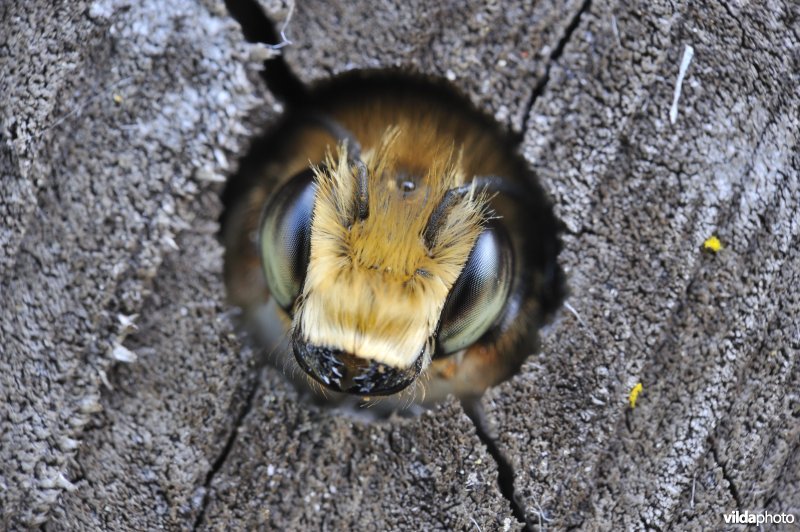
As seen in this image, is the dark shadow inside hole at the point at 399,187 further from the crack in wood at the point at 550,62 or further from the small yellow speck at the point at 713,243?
the small yellow speck at the point at 713,243

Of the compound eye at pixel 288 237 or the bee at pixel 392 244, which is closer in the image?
the bee at pixel 392 244

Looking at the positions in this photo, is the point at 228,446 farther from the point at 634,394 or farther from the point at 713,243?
the point at 713,243

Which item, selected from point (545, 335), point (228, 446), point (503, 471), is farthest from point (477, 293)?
point (228, 446)

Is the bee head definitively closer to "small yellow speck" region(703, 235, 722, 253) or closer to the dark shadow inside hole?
the dark shadow inside hole

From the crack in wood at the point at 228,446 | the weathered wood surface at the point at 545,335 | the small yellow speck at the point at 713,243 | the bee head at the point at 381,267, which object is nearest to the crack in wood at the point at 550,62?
the weathered wood surface at the point at 545,335

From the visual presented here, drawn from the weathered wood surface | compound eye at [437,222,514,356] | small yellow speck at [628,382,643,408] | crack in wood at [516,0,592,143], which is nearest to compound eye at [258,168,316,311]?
the weathered wood surface

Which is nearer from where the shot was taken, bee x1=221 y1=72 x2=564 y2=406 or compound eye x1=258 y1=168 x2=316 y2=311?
bee x1=221 y1=72 x2=564 y2=406

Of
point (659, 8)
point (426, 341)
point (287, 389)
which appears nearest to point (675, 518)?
point (426, 341)
